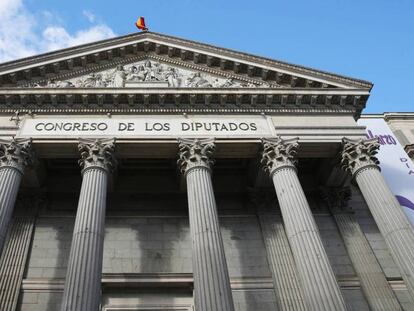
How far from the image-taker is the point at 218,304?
11.0 metres

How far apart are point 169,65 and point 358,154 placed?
374 inches

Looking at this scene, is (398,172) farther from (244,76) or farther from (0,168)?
(0,168)

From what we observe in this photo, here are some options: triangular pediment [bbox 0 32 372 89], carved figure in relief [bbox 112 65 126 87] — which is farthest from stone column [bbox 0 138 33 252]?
carved figure in relief [bbox 112 65 126 87]

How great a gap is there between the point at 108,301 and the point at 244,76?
11.0 metres

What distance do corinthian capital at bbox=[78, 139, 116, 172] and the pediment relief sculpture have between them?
3178mm

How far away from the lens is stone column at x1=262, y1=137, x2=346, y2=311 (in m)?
11.7

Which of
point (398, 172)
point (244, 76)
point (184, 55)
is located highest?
point (184, 55)

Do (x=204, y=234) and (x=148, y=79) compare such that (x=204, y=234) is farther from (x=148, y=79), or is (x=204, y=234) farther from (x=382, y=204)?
(x=148, y=79)

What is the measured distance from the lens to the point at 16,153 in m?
14.6

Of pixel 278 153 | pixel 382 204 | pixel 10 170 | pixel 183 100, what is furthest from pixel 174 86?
pixel 382 204

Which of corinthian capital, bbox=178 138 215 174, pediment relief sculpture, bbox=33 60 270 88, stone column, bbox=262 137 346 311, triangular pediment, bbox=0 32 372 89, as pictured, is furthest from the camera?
pediment relief sculpture, bbox=33 60 270 88

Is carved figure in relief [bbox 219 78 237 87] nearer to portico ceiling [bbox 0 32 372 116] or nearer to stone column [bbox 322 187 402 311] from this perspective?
portico ceiling [bbox 0 32 372 116]

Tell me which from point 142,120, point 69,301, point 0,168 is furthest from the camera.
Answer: point 142,120

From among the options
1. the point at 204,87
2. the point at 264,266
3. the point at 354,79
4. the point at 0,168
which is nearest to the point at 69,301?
the point at 0,168
